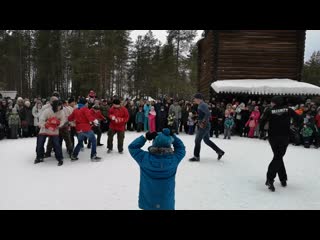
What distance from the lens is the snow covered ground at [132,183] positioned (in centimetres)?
491

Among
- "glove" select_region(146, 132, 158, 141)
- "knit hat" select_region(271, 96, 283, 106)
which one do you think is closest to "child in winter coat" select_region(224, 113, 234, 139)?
"knit hat" select_region(271, 96, 283, 106)

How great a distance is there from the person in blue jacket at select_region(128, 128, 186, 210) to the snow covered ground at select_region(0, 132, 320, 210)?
1.45 meters

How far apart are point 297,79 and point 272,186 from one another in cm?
1419

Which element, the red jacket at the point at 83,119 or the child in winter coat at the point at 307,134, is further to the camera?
the child in winter coat at the point at 307,134

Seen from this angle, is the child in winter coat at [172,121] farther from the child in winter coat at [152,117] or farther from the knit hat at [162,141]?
the knit hat at [162,141]

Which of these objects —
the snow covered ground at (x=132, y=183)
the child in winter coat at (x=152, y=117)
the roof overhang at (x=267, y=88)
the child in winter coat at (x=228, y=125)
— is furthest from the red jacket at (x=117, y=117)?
the roof overhang at (x=267, y=88)

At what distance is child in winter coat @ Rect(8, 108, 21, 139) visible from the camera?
11594mm

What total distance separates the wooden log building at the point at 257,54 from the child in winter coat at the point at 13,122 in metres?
11.5

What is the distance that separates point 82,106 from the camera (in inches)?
311

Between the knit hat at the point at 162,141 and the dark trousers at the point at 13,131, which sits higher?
the knit hat at the point at 162,141

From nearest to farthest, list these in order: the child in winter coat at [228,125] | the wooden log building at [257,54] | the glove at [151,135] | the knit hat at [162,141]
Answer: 1. the knit hat at [162,141]
2. the glove at [151,135]
3. the child in winter coat at [228,125]
4. the wooden log building at [257,54]

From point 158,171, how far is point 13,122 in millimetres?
10295

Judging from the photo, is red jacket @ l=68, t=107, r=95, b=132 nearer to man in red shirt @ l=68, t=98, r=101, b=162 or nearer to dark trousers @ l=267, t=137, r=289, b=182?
man in red shirt @ l=68, t=98, r=101, b=162

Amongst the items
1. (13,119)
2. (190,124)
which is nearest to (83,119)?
(13,119)
